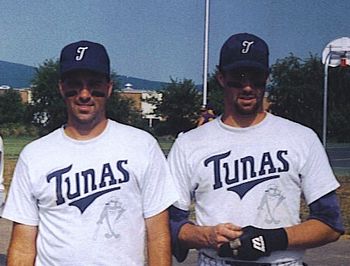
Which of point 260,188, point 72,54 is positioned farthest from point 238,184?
point 72,54

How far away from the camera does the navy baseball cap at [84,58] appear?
3.72m

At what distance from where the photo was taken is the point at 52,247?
3670mm

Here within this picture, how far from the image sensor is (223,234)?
3643 mm

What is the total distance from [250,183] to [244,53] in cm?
56

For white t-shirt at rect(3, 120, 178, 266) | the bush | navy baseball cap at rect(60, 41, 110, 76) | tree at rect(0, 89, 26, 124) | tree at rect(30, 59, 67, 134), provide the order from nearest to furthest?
white t-shirt at rect(3, 120, 178, 266), navy baseball cap at rect(60, 41, 110, 76), tree at rect(30, 59, 67, 134), the bush, tree at rect(0, 89, 26, 124)

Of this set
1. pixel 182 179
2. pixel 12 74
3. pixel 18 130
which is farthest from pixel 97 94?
pixel 12 74

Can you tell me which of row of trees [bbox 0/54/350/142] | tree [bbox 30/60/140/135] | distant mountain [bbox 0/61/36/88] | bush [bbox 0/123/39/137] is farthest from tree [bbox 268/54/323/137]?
distant mountain [bbox 0/61/36/88]

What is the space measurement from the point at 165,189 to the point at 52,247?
528 mm

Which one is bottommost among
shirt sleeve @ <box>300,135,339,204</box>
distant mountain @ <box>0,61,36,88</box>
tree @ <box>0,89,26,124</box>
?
tree @ <box>0,89,26,124</box>

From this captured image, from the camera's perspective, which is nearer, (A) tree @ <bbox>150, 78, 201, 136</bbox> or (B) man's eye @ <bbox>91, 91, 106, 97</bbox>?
(B) man's eye @ <bbox>91, 91, 106, 97</bbox>

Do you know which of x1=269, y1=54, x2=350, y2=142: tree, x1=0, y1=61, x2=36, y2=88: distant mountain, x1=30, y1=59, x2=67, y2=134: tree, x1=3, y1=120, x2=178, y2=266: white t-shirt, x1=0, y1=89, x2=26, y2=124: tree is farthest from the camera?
x1=0, y1=61, x2=36, y2=88: distant mountain

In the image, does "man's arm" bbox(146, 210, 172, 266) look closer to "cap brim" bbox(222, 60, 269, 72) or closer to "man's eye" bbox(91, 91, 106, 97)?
"man's eye" bbox(91, 91, 106, 97)

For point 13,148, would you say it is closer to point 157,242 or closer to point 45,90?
point 45,90

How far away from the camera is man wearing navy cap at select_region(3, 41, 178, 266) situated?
143 inches
